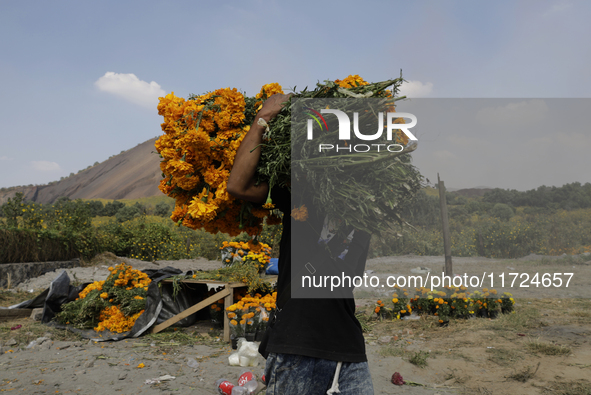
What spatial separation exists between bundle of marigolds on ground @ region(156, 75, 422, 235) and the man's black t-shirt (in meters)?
0.11

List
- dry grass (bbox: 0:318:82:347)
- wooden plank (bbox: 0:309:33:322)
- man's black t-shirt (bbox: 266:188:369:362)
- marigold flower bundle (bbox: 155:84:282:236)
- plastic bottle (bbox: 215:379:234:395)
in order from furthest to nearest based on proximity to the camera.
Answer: wooden plank (bbox: 0:309:33:322)
dry grass (bbox: 0:318:82:347)
plastic bottle (bbox: 215:379:234:395)
marigold flower bundle (bbox: 155:84:282:236)
man's black t-shirt (bbox: 266:188:369:362)

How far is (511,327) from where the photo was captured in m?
6.48

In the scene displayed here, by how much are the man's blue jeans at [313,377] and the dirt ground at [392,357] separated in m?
3.01

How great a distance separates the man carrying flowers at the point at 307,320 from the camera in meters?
1.45

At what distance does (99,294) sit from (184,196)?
5.47 m

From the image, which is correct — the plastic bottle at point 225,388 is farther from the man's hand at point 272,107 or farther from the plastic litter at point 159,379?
the man's hand at point 272,107

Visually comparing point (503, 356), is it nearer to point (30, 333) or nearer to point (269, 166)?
point (269, 166)

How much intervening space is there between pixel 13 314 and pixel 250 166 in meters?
7.73

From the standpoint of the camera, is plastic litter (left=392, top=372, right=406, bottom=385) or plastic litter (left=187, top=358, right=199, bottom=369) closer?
plastic litter (left=392, top=372, right=406, bottom=385)

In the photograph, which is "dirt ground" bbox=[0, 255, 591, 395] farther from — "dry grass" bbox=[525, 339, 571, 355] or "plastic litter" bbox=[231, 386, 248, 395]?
"plastic litter" bbox=[231, 386, 248, 395]

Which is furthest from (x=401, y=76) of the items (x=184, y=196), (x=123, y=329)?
(x=123, y=329)

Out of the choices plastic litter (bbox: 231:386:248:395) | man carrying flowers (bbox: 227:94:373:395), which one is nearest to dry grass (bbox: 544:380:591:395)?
plastic litter (bbox: 231:386:248:395)

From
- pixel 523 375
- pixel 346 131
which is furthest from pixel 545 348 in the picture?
pixel 346 131

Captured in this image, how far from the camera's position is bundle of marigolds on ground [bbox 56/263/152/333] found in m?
6.30
